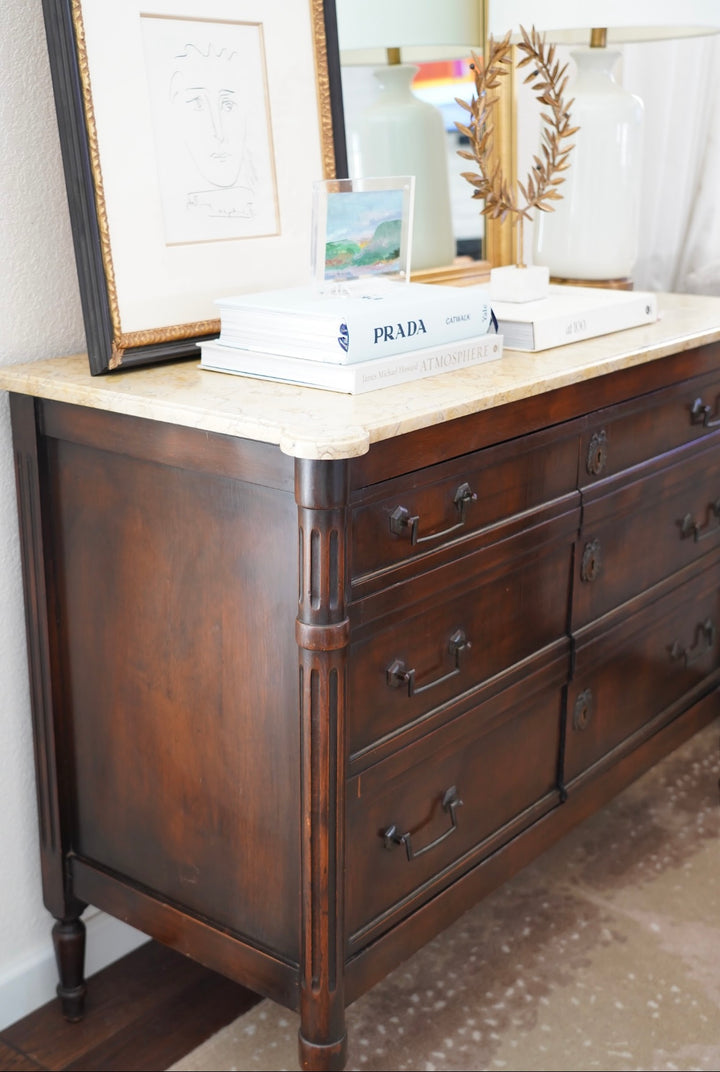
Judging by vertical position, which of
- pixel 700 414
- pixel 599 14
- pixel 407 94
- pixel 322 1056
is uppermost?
pixel 599 14

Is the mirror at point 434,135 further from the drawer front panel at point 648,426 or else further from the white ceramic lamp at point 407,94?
the drawer front panel at point 648,426

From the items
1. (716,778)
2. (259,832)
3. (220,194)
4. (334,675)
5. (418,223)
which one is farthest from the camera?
(716,778)

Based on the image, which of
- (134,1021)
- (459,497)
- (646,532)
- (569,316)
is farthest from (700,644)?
(134,1021)

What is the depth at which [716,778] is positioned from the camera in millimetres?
2338

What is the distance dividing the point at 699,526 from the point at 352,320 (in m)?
0.98

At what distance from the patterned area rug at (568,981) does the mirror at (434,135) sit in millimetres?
1147

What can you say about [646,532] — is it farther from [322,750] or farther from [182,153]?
[182,153]

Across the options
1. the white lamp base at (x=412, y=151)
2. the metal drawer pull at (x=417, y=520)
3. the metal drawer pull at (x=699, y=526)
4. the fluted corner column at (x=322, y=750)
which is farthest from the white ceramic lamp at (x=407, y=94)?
the fluted corner column at (x=322, y=750)

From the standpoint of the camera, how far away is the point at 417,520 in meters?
1.30

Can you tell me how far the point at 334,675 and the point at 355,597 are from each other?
0.29ft

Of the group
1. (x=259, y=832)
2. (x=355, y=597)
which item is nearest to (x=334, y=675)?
(x=355, y=597)

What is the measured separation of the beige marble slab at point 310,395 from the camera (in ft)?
3.89

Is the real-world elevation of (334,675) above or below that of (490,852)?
above

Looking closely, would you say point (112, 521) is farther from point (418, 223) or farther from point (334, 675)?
point (418, 223)
